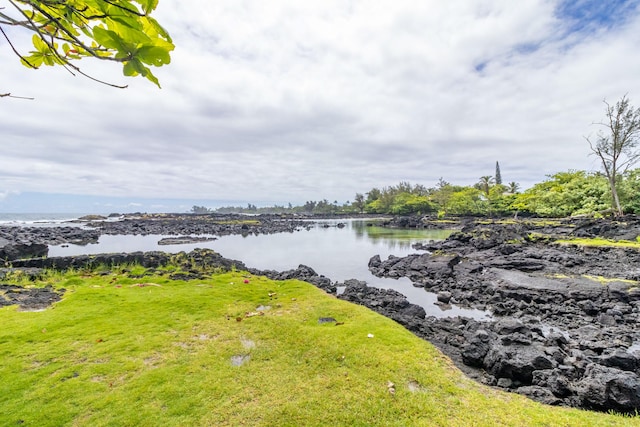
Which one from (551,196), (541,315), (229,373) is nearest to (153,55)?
(229,373)

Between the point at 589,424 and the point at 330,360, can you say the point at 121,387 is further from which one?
the point at 589,424

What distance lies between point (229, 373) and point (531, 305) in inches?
483

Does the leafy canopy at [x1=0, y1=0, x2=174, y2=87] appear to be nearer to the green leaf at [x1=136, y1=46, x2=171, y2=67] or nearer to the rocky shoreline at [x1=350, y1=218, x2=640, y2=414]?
the green leaf at [x1=136, y1=46, x2=171, y2=67]

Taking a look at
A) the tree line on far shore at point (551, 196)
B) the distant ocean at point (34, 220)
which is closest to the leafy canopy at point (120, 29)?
the tree line on far shore at point (551, 196)

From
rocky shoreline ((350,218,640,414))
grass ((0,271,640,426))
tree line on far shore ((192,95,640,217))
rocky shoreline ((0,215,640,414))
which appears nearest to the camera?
grass ((0,271,640,426))

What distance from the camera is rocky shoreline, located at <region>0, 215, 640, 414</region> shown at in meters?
5.93

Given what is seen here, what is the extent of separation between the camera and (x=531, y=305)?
12.2 m

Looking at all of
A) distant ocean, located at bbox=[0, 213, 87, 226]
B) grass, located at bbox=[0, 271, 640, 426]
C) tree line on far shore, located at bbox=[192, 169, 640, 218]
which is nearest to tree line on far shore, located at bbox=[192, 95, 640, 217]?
tree line on far shore, located at bbox=[192, 169, 640, 218]

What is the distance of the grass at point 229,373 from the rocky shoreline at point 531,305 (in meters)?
0.92

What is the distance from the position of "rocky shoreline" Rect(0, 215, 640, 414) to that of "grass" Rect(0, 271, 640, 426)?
918 millimetres

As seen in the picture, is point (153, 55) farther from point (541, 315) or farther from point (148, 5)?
point (541, 315)

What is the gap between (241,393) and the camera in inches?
202

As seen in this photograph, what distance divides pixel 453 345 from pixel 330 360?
428 cm

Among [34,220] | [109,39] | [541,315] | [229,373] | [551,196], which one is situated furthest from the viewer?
[34,220]
